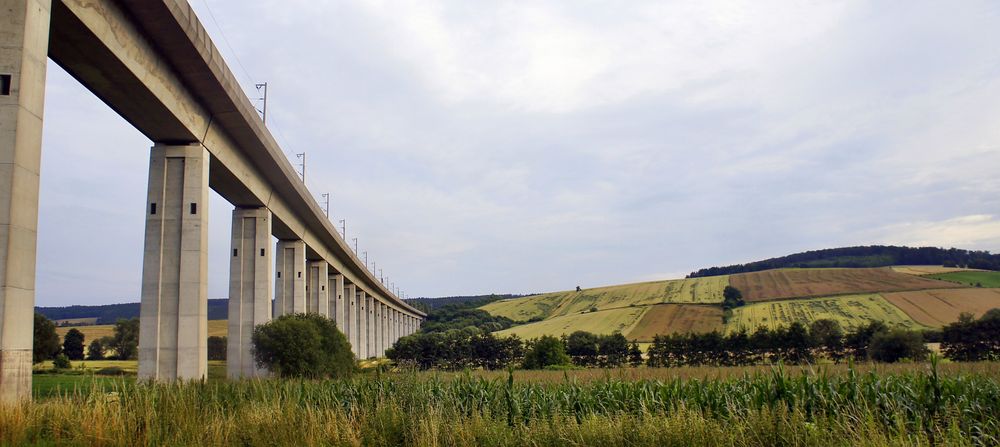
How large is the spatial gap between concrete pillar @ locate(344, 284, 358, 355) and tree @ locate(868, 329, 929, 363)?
5659 cm

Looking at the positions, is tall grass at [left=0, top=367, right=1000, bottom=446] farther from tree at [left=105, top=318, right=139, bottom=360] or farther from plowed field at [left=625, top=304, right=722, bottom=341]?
plowed field at [left=625, top=304, right=722, bottom=341]

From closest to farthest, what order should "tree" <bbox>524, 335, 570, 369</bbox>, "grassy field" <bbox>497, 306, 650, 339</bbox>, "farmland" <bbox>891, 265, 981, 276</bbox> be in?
1. "tree" <bbox>524, 335, 570, 369</bbox>
2. "grassy field" <bbox>497, 306, 650, 339</bbox>
3. "farmland" <bbox>891, 265, 981, 276</bbox>

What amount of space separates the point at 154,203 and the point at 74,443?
19633mm

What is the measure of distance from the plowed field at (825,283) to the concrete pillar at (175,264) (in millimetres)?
100270

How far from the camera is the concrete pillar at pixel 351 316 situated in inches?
3130

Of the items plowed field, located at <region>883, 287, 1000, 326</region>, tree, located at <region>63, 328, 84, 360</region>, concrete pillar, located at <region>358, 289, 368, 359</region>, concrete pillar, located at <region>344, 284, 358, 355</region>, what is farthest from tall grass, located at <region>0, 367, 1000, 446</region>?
tree, located at <region>63, 328, 84, 360</region>

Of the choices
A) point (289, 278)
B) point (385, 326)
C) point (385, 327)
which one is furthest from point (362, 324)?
point (289, 278)

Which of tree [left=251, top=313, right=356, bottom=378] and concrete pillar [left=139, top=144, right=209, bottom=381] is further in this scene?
tree [left=251, top=313, right=356, bottom=378]

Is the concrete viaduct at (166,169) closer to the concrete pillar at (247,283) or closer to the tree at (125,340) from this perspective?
the concrete pillar at (247,283)

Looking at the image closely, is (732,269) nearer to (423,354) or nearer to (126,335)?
(423,354)

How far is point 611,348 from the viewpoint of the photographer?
82.4 meters

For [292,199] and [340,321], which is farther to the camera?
[340,321]

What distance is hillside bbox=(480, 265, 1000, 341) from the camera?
291ft

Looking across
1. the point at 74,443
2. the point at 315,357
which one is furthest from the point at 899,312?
the point at 74,443
